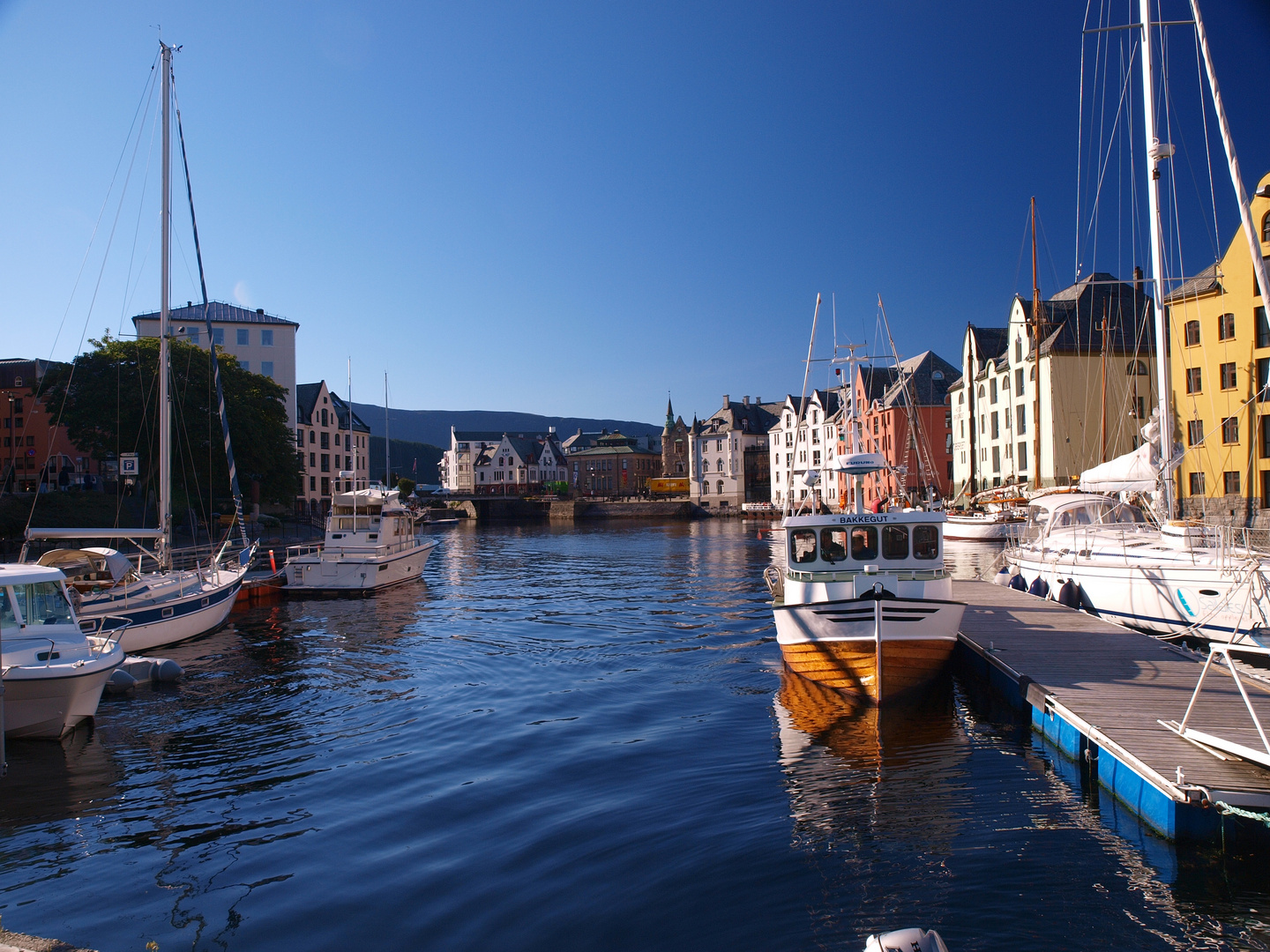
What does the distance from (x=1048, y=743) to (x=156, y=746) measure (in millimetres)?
15285

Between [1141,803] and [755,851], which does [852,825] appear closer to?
[755,851]

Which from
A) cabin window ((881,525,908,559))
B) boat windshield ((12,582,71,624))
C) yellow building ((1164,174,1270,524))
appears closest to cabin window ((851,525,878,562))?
cabin window ((881,525,908,559))

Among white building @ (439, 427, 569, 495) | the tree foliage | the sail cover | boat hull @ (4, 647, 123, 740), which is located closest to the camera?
boat hull @ (4, 647, 123, 740)

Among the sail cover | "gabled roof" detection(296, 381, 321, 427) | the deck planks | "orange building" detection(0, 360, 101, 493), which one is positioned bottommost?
the deck planks

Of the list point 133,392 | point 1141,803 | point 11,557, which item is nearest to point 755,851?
point 1141,803

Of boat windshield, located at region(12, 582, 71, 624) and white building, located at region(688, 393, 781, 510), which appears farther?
white building, located at region(688, 393, 781, 510)

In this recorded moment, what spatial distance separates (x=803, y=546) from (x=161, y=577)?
1899 centimetres

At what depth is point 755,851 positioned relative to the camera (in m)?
9.89

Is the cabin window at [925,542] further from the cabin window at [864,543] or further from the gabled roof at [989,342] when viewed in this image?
the gabled roof at [989,342]

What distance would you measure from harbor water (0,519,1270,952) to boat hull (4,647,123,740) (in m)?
0.39

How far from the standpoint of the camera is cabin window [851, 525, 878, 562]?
17250mm

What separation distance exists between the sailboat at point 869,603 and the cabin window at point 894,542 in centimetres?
2

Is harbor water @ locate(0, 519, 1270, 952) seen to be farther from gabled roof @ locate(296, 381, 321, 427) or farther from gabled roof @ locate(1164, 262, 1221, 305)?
gabled roof @ locate(296, 381, 321, 427)

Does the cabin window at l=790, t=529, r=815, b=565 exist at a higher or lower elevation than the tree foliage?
lower
